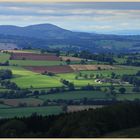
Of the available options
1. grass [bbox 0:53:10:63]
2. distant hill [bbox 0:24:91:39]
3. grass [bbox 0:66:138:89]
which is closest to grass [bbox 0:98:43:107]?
grass [bbox 0:66:138:89]

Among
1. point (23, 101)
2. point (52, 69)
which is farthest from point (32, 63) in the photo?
point (23, 101)

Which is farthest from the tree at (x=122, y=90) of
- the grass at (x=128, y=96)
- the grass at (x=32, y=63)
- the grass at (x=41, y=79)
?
the grass at (x=32, y=63)

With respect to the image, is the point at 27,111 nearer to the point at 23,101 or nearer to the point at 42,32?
the point at 23,101

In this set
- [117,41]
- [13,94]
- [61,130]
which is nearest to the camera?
[61,130]

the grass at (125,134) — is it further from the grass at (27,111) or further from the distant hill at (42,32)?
the distant hill at (42,32)

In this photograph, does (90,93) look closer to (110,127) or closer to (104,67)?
(104,67)

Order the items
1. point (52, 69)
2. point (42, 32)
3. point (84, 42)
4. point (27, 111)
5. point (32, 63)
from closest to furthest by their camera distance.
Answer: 1. point (27, 111)
2. point (52, 69)
3. point (32, 63)
4. point (84, 42)
5. point (42, 32)

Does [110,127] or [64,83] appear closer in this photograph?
[110,127]

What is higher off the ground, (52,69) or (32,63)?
(32,63)

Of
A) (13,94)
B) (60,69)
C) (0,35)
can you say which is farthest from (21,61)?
(0,35)

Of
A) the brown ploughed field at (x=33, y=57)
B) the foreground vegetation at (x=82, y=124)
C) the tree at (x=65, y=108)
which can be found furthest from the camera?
the brown ploughed field at (x=33, y=57)

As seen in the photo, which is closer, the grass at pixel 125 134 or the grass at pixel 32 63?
the grass at pixel 125 134
